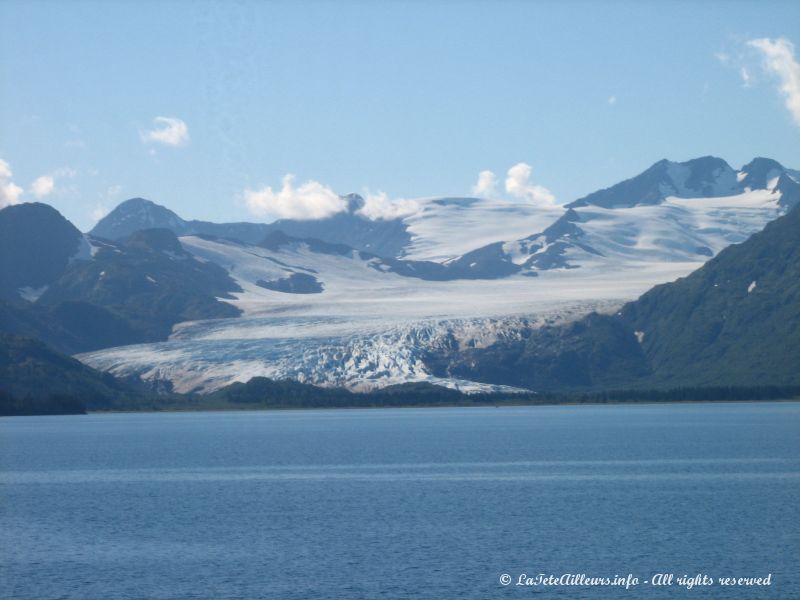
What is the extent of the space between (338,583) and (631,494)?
1314 inches

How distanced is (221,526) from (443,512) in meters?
12.9

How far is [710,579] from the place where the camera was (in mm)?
52594

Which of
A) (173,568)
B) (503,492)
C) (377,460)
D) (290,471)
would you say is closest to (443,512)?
(503,492)

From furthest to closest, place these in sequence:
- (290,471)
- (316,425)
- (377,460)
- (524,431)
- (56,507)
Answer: (316,425), (524,431), (377,460), (290,471), (56,507)

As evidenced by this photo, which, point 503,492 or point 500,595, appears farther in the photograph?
point 503,492

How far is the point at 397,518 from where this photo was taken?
72.0 meters

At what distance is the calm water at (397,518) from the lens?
54375mm

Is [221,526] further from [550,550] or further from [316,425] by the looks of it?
[316,425]

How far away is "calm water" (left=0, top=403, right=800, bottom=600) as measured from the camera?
2141 inches

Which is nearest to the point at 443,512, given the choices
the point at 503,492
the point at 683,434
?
the point at 503,492

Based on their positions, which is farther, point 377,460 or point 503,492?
point 377,460

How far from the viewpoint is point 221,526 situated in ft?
231

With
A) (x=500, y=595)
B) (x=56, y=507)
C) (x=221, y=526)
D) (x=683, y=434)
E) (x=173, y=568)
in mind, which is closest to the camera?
(x=500, y=595)

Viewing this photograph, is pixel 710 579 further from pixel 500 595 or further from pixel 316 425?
pixel 316 425
